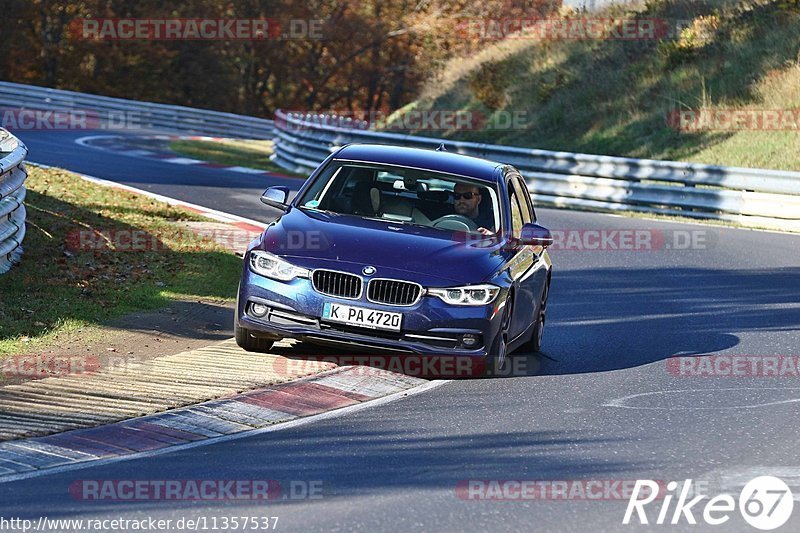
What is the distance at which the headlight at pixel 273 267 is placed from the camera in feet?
33.7

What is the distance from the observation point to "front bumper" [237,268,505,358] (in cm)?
1012

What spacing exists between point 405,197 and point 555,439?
11.3 ft

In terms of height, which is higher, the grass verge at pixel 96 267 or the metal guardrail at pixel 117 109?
the grass verge at pixel 96 267

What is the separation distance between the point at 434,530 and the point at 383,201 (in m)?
5.29

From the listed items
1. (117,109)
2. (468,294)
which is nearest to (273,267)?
(468,294)

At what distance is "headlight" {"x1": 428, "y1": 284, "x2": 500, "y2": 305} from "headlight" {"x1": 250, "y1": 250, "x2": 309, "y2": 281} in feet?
3.25

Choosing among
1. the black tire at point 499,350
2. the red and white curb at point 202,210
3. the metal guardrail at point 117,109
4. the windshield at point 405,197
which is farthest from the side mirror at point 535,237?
the metal guardrail at point 117,109

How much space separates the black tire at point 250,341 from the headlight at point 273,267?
47cm

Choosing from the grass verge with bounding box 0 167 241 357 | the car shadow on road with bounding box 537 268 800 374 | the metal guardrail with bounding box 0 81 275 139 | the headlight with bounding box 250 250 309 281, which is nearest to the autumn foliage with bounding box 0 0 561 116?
the metal guardrail with bounding box 0 81 275 139

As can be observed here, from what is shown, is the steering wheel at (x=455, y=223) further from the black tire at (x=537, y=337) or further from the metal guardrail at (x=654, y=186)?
the metal guardrail at (x=654, y=186)

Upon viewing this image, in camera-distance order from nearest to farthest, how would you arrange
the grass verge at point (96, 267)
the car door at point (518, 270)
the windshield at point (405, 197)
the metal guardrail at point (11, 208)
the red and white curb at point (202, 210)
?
the car door at point (518, 270) → the windshield at point (405, 197) → the grass verge at point (96, 267) → the metal guardrail at point (11, 208) → the red and white curb at point (202, 210)

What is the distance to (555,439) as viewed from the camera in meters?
8.52

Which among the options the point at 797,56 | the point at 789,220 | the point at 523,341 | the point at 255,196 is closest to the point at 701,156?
the point at 797,56

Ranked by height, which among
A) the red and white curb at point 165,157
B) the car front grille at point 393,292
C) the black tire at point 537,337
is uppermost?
the car front grille at point 393,292
